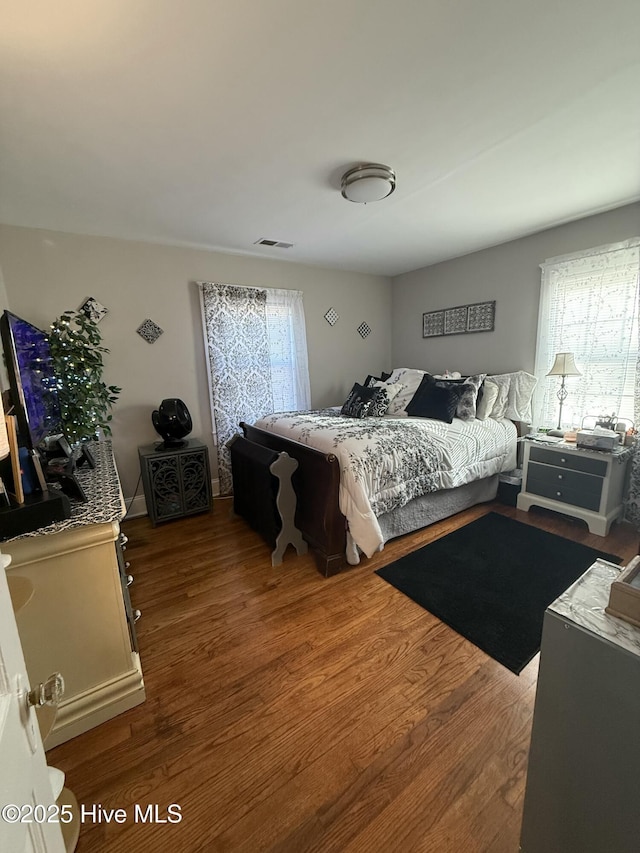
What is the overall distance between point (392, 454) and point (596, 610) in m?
1.57

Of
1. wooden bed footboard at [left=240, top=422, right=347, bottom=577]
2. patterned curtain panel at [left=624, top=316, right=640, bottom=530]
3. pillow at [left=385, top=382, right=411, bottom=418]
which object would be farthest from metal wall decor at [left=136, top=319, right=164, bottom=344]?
patterned curtain panel at [left=624, top=316, right=640, bottom=530]

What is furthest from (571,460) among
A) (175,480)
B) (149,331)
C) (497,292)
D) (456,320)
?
(149,331)

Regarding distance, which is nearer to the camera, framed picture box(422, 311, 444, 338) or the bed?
the bed

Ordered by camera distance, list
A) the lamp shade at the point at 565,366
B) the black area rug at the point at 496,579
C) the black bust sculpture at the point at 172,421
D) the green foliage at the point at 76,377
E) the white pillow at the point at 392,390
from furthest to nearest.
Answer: the white pillow at the point at 392,390, the black bust sculpture at the point at 172,421, the lamp shade at the point at 565,366, the green foliage at the point at 76,377, the black area rug at the point at 496,579

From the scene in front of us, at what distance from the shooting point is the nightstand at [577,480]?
101 inches

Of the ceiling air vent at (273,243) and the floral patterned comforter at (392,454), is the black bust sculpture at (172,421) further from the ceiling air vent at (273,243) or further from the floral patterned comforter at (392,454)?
the ceiling air vent at (273,243)

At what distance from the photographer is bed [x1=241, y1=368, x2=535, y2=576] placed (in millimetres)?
2135

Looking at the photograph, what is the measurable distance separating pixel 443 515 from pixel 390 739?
179 cm

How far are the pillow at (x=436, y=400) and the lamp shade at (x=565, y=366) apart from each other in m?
0.71

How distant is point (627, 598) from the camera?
73 centimetres

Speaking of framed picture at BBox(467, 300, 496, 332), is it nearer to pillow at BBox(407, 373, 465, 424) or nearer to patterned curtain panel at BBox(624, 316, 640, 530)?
pillow at BBox(407, 373, 465, 424)

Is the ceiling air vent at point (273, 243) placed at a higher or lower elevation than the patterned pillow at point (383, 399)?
higher

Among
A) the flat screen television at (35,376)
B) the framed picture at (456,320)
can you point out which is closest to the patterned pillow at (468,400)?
the framed picture at (456,320)

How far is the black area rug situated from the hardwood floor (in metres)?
0.10
